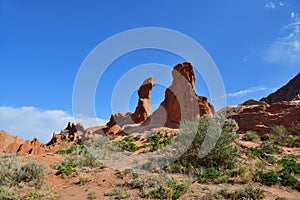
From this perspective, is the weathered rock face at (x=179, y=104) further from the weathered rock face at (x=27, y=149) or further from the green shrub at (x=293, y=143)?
the weathered rock face at (x=27, y=149)

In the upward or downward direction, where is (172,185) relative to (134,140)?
downward

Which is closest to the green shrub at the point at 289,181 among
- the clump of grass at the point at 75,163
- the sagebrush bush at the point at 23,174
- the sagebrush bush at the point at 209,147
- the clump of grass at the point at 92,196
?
the sagebrush bush at the point at 209,147

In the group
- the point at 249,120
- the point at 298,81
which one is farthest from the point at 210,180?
the point at 298,81

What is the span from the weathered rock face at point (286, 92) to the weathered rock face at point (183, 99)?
4329 centimetres

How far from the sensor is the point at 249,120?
2759 cm

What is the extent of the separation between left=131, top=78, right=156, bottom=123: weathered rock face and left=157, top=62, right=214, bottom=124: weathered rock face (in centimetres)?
572

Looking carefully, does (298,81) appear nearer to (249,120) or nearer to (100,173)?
(249,120)

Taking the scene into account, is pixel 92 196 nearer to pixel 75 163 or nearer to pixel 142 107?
pixel 75 163

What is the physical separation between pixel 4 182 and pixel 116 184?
4115 millimetres

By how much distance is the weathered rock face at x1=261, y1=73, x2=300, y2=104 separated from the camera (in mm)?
64375

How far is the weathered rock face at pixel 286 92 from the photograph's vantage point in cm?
6438

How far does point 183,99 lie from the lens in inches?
1229

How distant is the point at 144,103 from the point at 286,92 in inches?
1895

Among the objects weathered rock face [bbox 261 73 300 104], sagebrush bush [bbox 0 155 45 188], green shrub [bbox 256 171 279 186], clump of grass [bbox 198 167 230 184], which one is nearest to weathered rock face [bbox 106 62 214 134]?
clump of grass [bbox 198 167 230 184]
